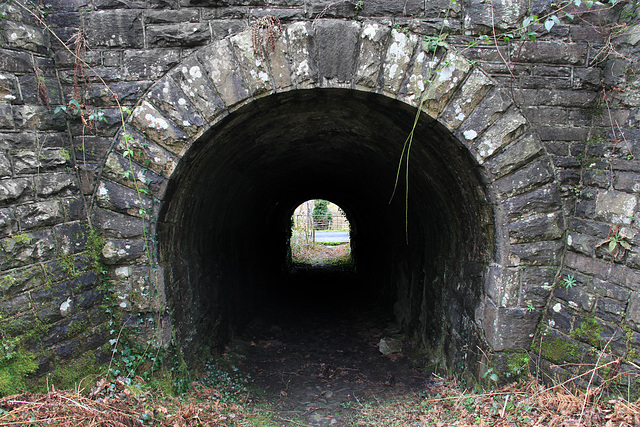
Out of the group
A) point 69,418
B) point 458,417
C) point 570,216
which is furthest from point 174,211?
point 570,216

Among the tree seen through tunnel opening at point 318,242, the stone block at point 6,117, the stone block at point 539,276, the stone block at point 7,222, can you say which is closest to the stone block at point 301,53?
the stone block at point 6,117

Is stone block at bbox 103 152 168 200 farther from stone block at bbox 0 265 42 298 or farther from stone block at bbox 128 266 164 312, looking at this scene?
stone block at bbox 0 265 42 298

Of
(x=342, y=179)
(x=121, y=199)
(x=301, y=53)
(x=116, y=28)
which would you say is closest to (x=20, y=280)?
(x=121, y=199)

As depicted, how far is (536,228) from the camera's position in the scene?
325cm

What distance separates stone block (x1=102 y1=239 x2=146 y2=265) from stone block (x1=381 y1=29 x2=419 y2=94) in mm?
2644

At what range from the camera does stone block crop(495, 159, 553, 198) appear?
10.5ft

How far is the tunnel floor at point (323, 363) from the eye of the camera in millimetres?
4305

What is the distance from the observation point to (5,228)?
2.79 m

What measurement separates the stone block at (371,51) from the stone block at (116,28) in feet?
6.34

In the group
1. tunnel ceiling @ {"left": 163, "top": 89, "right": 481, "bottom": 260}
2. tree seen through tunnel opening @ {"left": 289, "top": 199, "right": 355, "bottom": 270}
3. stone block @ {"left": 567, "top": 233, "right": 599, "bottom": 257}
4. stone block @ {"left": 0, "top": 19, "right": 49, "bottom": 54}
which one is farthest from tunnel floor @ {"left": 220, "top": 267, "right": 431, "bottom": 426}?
tree seen through tunnel opening @ {"left": 289, "top": 199, "right": 355, "bottom": 270}

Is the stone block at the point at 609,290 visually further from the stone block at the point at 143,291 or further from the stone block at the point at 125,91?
the stone block at the point at 125,91

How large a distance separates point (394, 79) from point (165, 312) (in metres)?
3.00

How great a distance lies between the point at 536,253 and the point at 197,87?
3.35 metres

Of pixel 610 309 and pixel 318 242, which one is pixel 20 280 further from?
pixel 318 242
